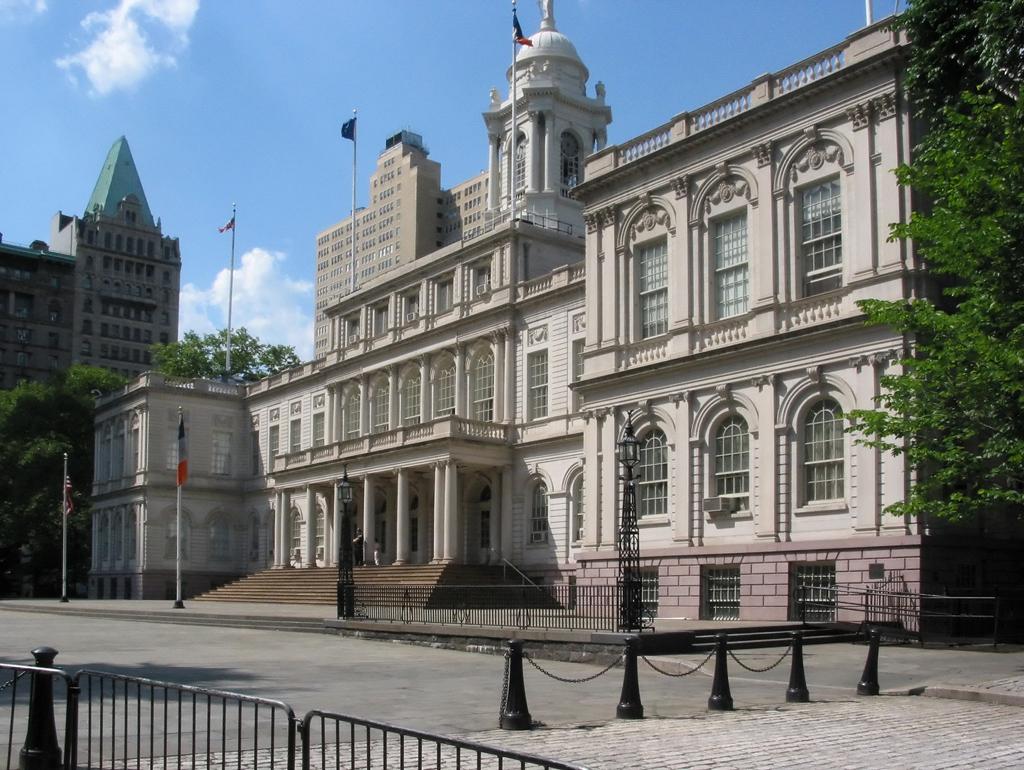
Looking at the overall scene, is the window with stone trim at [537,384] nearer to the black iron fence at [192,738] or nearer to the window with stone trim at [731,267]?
the window with stone trim at [731,267]

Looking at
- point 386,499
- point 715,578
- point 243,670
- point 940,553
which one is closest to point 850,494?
point 940,553

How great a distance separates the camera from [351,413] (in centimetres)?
5828

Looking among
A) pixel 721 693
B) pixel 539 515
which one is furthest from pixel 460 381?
pixel 721 693

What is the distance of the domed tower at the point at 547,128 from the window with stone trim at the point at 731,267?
80.4 ft

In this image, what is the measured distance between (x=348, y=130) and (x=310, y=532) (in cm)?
2049

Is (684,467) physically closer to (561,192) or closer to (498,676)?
(498,676)

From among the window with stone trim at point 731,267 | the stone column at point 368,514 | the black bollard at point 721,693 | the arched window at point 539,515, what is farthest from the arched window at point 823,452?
the stone column at point 368,514

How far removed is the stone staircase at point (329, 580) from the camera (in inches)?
1713

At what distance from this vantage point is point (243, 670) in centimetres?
2048

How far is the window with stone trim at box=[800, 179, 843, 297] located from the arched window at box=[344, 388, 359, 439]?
31185 millimetres

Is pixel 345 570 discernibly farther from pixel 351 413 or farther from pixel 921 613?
pixel 351 413

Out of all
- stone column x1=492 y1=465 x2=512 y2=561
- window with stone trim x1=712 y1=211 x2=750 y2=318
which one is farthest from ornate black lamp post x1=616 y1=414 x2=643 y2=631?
stone column x1=492 y1=465 x2=512 y2=561

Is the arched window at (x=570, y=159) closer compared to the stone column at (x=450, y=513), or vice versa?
the stone column at (x=450, y=513)

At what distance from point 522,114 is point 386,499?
805 inches
